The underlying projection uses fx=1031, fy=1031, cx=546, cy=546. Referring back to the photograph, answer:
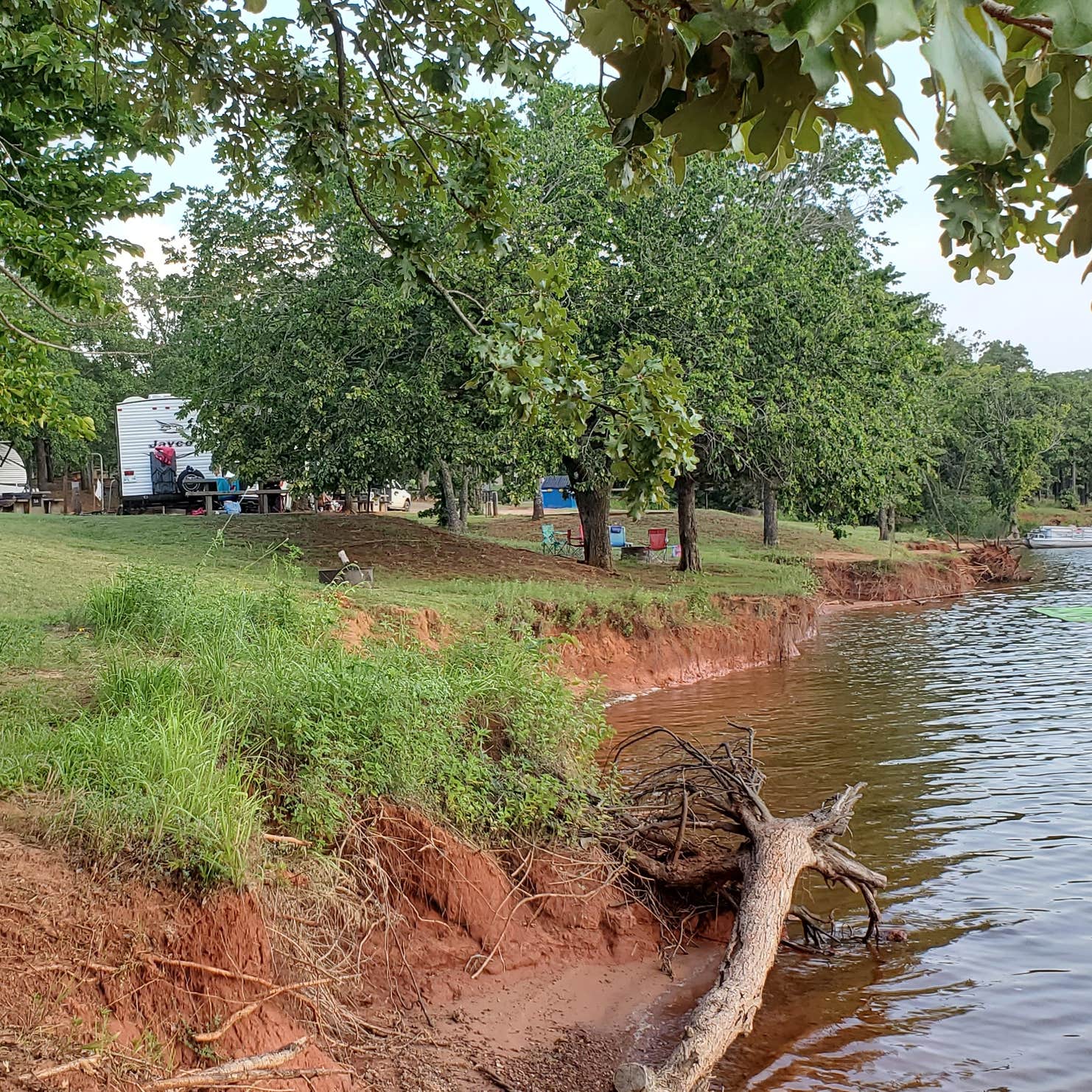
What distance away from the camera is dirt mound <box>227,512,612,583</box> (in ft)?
64.1

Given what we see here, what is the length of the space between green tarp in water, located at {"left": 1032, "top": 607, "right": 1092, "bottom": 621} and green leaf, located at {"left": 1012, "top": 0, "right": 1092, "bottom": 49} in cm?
2607

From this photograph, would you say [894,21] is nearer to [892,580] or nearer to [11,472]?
[892,580]

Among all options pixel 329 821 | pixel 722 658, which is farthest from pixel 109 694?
pixel 722 658

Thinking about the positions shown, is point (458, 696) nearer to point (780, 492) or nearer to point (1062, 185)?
point (1062, 185)

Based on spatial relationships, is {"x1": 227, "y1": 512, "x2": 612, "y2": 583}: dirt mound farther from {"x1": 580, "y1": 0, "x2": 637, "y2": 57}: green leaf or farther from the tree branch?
the tree branch

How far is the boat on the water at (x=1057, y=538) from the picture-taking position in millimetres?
53969

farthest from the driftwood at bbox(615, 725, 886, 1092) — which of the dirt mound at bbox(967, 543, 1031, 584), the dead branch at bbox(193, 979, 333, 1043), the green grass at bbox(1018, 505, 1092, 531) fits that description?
the green grass at bbox(1018, 505, 1092, 531)

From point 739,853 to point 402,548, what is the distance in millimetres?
15017

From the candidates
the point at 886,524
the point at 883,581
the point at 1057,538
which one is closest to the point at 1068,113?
the point at 883,581

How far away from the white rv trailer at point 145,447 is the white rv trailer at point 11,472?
1415cm

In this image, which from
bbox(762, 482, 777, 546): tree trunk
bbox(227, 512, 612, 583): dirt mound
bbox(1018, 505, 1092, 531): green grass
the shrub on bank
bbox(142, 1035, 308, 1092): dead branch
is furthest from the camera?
bbox(1018, 505, 1092, 531): green grass

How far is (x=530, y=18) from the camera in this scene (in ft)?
20.2

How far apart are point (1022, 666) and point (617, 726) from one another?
9439 millimetres

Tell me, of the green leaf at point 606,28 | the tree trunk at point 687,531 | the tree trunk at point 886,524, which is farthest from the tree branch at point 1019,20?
the tree trunk at point 886,524
